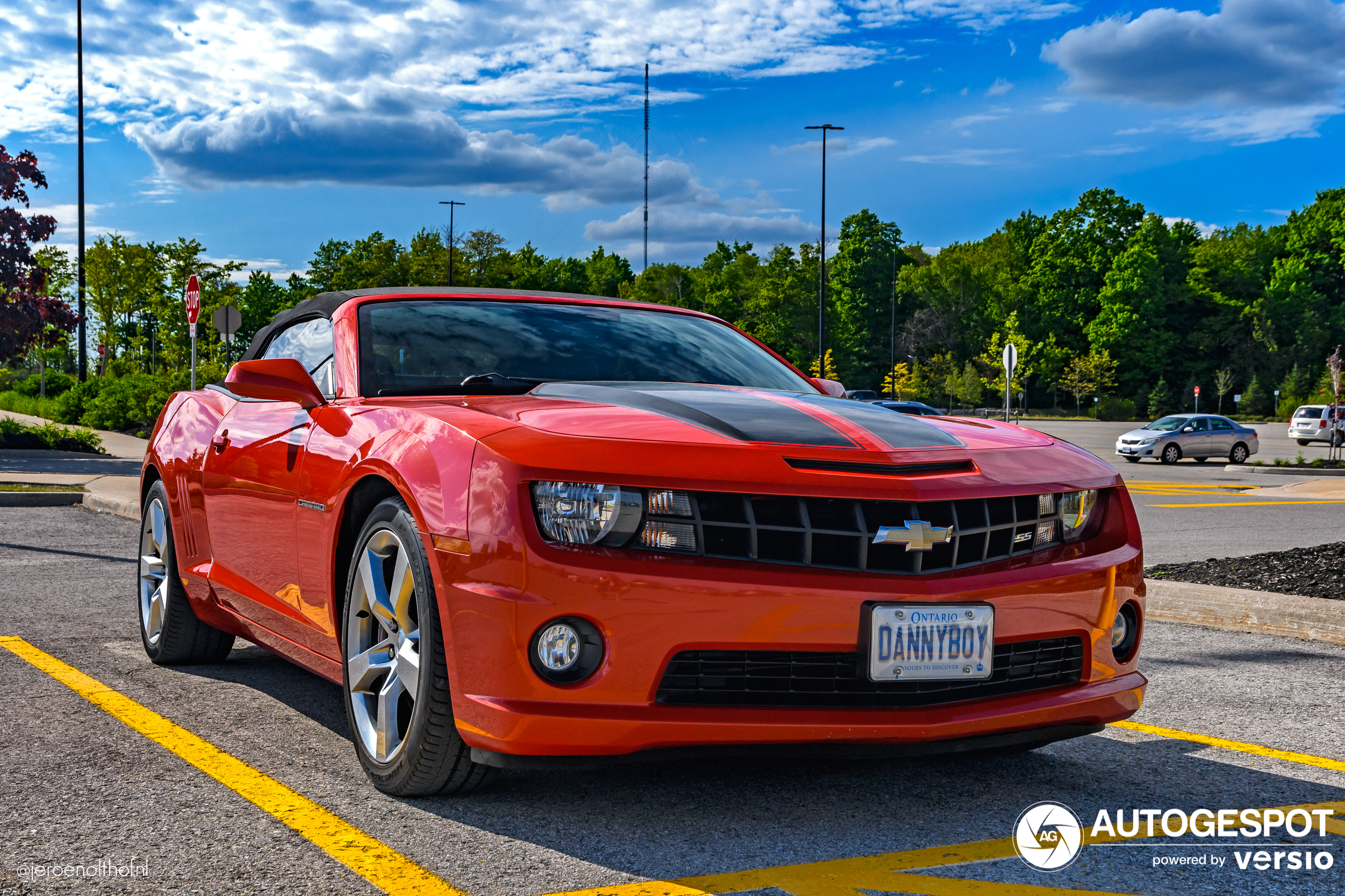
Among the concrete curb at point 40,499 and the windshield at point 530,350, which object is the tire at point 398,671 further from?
the concrete curb at point 40,499

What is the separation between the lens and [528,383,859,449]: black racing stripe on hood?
10.3ft

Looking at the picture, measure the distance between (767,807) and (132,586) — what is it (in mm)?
5443

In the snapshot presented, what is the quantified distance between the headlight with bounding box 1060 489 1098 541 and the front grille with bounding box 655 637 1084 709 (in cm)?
51

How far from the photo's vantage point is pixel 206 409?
4.97 meters

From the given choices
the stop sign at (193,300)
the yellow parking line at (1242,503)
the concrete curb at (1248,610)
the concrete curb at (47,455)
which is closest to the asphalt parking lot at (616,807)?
the concrete curb at (1248,610)

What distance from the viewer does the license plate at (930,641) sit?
2906mm

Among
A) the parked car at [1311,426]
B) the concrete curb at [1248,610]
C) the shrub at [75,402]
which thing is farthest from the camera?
the parked car at [1311,426]

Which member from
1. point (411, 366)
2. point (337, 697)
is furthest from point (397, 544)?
point (337, 697)

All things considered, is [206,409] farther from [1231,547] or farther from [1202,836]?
[1231,547]

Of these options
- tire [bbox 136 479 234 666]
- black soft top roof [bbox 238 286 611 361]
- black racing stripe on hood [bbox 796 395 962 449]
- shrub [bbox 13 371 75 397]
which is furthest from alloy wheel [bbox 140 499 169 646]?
shrub [bbox 13 371 75 397]
